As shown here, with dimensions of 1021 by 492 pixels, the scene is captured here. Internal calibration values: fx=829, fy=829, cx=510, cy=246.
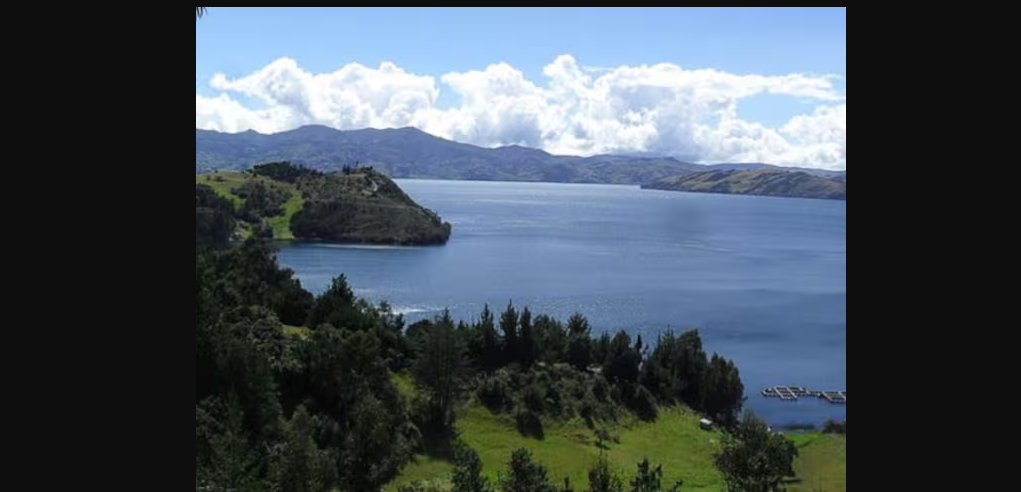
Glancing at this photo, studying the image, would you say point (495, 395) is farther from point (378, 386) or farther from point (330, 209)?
point (330, 209)

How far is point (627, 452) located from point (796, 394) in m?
17.6

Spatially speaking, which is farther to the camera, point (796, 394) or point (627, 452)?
point (796, 394)

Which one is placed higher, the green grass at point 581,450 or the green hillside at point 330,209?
the green hillside at point 330,209

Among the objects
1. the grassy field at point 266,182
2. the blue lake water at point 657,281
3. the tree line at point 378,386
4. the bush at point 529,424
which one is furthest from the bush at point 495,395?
the grassy field at point 266,182

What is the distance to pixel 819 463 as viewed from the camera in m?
26.5

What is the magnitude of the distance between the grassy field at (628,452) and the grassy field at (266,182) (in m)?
62.6

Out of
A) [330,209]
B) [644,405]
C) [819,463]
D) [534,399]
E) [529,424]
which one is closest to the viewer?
[819,463]

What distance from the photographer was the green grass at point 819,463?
22516 millimetres

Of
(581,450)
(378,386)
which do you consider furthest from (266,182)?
(581,450)

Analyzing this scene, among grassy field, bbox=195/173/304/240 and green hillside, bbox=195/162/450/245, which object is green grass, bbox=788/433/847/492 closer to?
green hillside, bbox=195/162/450/245

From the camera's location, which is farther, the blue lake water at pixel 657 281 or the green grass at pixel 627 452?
the blue lake water at pixel 657 281

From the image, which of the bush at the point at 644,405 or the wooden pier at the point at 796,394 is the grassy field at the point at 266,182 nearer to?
the wooden pier at the point at 796,394

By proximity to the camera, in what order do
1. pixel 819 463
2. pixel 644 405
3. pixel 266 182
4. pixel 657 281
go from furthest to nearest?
pixel 266 182 < pixel 657 281 < pixel 644 405 < pixel 819 463
